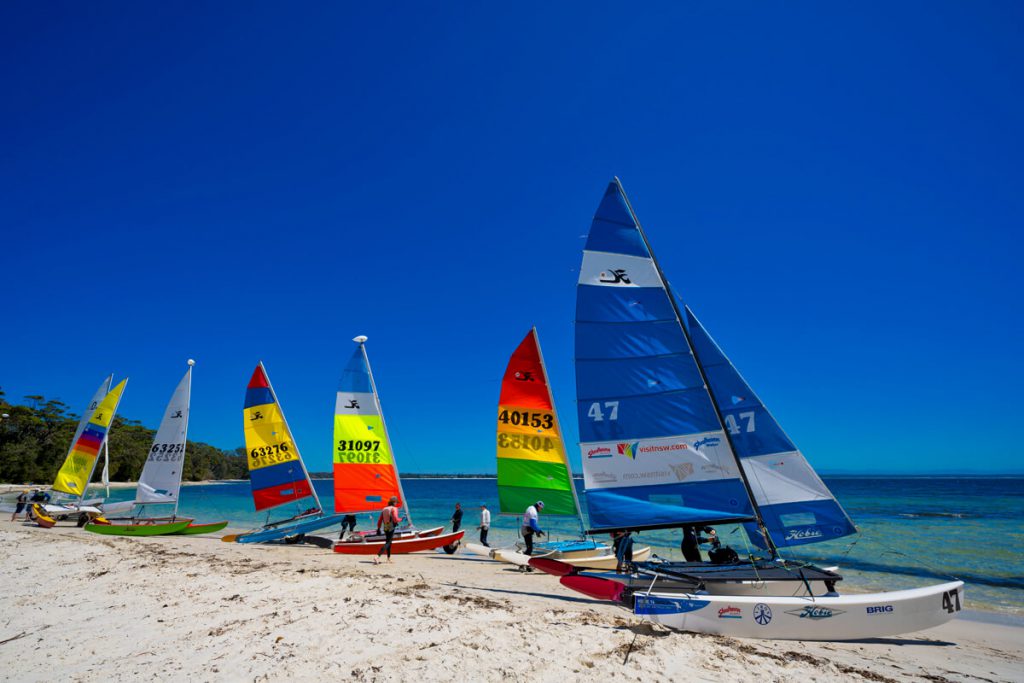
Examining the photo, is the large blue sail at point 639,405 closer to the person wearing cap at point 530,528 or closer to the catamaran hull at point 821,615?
the catamaran hull at point 821,615

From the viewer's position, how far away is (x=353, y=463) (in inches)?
634

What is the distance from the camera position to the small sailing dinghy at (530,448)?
13.9m

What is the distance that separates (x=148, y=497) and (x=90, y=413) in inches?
280

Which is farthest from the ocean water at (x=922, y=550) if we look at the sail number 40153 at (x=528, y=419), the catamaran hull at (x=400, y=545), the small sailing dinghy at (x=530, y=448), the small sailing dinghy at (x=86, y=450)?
the small sailing dinghy at (x=86, y=450)

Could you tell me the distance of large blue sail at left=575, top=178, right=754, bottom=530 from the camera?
25.8 ft

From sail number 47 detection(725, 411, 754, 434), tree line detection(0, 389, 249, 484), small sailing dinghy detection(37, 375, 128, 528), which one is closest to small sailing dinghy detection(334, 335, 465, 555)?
sail number 47 detection(725, 411, 754, 434)

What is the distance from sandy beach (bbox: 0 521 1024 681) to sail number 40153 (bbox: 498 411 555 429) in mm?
5109

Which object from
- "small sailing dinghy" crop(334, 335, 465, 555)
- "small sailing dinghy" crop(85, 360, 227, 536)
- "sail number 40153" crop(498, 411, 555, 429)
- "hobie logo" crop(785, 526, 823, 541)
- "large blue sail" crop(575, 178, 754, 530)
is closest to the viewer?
"hobie logo" crop(785, 526, 823, 541)

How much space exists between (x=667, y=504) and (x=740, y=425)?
187 centimetres

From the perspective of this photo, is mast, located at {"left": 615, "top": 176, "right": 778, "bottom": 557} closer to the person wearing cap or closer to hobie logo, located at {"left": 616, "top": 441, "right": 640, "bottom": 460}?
hobie logo, located at {"left": 616, "top": 441, "right": 640, "bottom": 460}

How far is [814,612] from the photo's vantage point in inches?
254

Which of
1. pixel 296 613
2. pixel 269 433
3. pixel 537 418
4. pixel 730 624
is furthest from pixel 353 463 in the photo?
pixel 730 624

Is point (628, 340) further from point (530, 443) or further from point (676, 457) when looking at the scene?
point (530, 443)

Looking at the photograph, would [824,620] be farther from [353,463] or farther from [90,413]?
[90,413]
